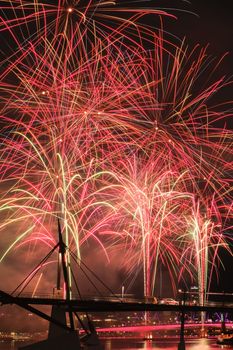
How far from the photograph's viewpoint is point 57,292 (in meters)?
64.1

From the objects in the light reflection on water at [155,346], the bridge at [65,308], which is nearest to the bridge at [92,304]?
the bridge at [65,308]

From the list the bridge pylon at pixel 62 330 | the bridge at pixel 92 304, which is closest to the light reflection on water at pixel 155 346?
the bridge at pixel 92 304

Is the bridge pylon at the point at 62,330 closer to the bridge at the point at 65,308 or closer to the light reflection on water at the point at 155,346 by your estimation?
the bridge at the point at 65,308

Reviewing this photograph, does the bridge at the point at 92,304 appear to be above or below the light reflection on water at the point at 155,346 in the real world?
above

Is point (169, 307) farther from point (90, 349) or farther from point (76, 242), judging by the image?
point (76, 242)

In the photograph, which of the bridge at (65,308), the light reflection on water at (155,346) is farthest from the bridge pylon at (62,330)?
the light reflection on water at (155,346)

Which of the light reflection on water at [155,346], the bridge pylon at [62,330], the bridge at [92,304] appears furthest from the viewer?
the light reflection on water at [155,346]

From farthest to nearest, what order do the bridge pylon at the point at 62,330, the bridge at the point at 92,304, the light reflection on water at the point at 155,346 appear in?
the light reflection on water at the point at 155,346, the bridge at the point at 92,304, the bridge pylon at the point at 62,330

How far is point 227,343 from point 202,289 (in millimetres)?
47087

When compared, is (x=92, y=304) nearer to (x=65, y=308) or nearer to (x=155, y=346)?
(x=65, y=308)

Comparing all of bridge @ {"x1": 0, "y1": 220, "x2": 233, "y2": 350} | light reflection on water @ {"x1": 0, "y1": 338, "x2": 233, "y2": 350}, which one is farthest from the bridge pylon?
light reflection on water @ {"x1": 0, "y1": 338, "x2": 233, "y2": 350}

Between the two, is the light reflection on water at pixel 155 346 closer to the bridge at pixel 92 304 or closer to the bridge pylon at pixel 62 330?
the bridge at pixel 92 304

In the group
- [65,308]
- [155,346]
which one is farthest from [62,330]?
[155,346]

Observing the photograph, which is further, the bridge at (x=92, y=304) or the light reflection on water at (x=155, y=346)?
the light reflection on water at (x=155, y=346)
